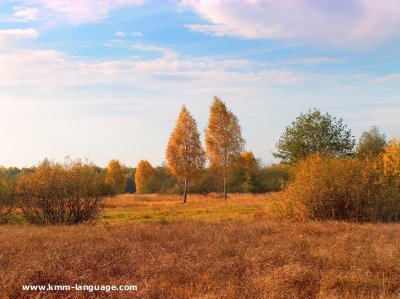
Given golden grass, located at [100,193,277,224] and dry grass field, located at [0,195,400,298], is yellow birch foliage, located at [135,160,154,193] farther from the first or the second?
dry grass field, located at [0,195,400,298]

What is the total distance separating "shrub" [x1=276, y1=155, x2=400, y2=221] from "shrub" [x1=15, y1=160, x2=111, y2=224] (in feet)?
32.5

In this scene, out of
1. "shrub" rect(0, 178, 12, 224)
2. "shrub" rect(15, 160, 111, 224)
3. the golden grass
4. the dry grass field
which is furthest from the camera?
the golden grass

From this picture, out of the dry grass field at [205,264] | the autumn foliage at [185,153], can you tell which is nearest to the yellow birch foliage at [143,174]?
the autumn foliage at [185,153]

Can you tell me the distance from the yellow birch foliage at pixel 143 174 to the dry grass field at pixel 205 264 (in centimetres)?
6099

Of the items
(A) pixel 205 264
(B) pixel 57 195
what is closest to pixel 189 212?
(B) pixel 57 195

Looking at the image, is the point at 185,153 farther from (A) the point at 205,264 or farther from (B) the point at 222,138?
(A) the point at 205,264

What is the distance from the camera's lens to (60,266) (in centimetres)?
798

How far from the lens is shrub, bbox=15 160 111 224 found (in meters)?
17.5

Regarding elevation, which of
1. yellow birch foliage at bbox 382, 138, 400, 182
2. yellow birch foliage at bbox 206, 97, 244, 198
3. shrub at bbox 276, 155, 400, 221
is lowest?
shrub at bbox 276, 155, 400, 221

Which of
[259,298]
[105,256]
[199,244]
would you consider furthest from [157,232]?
[259,298]

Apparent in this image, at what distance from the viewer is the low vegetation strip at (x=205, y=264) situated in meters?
6.82

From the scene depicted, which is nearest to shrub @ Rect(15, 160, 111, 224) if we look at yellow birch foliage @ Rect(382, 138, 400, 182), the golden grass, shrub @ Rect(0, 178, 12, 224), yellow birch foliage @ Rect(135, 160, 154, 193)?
shrub @ Rect(0, 178, 12, 224)

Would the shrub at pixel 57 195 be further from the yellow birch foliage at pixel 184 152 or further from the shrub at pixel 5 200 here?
the yellow birch foliage at pixel 184 152

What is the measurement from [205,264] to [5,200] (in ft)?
45.7
